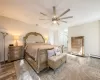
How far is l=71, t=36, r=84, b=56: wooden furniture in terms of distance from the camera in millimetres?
5293

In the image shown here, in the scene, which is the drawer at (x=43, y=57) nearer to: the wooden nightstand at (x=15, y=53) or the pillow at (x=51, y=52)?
the pillow at (x=51, y=52)

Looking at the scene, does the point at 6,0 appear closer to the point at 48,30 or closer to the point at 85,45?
the point at 48,30

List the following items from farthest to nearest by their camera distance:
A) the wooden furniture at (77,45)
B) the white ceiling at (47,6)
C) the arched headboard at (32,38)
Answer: the wooden furniture at (77,45) → the arched headboard at (32,38) → the white ceiling at (47,6)

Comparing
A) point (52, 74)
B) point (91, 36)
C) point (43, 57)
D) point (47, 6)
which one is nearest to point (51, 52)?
point (43, 57)

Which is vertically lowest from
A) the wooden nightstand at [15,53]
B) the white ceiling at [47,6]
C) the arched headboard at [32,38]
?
the wooden nightstand at [15,53]

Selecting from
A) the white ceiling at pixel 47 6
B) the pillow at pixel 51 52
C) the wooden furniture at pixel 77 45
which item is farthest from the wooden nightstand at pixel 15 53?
the wooden furniture at pixel 77 45

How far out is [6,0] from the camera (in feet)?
7.84

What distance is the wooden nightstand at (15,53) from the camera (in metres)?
3.89

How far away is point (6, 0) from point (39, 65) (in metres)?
2.96

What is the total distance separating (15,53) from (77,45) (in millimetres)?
5187

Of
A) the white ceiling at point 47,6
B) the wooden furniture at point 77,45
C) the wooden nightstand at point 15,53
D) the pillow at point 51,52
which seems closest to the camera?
the white ceiling at point 47,6

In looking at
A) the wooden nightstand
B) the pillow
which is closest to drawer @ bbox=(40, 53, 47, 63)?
the pillow

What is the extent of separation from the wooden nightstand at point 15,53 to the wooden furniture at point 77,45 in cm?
467

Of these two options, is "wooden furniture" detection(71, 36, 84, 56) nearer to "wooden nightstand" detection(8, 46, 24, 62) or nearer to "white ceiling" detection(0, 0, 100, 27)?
"white ceiling" detection(0, 0, 100, 27)
